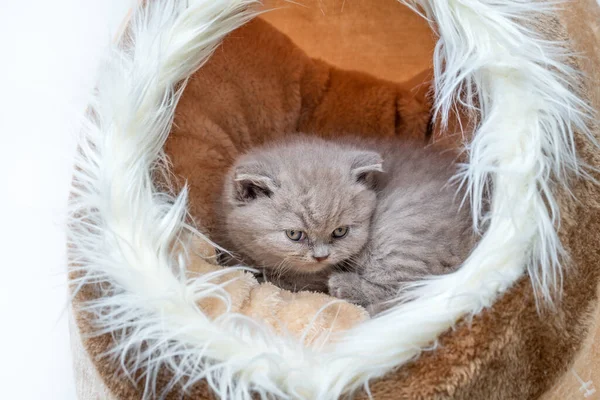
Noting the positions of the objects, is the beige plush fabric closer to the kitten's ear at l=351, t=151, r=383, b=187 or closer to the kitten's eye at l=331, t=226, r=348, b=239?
the kitten's eye at l=331, t=226, r=348, b=239

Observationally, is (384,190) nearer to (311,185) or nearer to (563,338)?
(311,185)

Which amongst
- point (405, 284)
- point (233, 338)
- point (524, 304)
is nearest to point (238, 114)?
point (405, 284)

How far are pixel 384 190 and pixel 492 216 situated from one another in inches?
17.2

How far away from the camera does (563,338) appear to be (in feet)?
3.49

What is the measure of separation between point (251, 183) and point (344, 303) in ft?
1.19

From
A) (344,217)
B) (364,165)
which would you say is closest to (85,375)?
(344,217)

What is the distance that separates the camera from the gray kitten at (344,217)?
51.9 inches

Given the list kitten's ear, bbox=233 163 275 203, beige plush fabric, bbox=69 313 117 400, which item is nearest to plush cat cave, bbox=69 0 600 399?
beige plush fabric, bbox=69 313 117 400

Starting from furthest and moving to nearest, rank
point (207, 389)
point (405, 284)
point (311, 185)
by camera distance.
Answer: point (311, 185) < point (405, 284) < point (207, 389)

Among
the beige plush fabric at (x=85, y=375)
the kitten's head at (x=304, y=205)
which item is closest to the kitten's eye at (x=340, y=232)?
the kitten's head at (x=304, y=205)

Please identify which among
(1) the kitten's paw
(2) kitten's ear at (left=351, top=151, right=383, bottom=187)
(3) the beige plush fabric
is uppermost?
(2) kitten's ear at (left=351, top=151, right=383, bottom=187)

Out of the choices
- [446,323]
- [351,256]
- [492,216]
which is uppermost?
[492,216]

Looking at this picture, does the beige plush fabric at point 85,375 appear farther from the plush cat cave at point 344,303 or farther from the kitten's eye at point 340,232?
the kitten's eye at point 340,232

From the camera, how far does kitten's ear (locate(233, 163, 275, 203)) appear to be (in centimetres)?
137
